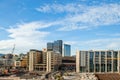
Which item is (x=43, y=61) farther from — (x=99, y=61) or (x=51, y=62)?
(x=99, y=61)

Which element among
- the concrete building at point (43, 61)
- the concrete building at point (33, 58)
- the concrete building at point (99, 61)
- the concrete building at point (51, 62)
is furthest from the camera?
the concrete building at point (33, 58)

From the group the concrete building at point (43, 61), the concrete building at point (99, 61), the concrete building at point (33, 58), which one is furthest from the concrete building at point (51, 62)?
the concrete building at point (99, 61)

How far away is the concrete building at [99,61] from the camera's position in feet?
355

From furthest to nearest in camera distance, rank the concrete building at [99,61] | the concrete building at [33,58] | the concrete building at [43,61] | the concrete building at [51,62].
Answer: the concrete building at [33,58] → the concrete building at [43,61] → the concrete building at [51,62] → the concrete building at [99,61]

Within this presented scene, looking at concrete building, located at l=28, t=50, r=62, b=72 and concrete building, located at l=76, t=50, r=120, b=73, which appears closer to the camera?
concrete building, located at l=76, t=50, r=120, b=73

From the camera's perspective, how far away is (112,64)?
108438 millimetres

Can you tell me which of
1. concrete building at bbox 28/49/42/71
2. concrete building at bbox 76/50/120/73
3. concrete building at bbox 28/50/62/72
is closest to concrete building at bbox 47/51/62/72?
concrete building at bbox 28/50/62/72

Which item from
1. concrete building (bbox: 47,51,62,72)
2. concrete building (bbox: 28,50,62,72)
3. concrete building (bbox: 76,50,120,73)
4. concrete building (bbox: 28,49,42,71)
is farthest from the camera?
concrete building (bbox: 28,49,42,71)

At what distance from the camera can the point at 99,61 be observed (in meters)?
109

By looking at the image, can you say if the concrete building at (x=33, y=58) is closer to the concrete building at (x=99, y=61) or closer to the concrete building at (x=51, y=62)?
the concrete building at (x=51, y=62)

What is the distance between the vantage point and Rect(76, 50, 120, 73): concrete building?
10831cm

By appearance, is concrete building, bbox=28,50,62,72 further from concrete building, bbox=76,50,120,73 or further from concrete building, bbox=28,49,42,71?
concrete building, bbox=76,50,120,73

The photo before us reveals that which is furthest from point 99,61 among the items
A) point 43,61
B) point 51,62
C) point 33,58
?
point 33,58

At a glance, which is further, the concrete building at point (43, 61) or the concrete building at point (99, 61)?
the concrete building at point (43, 61)
